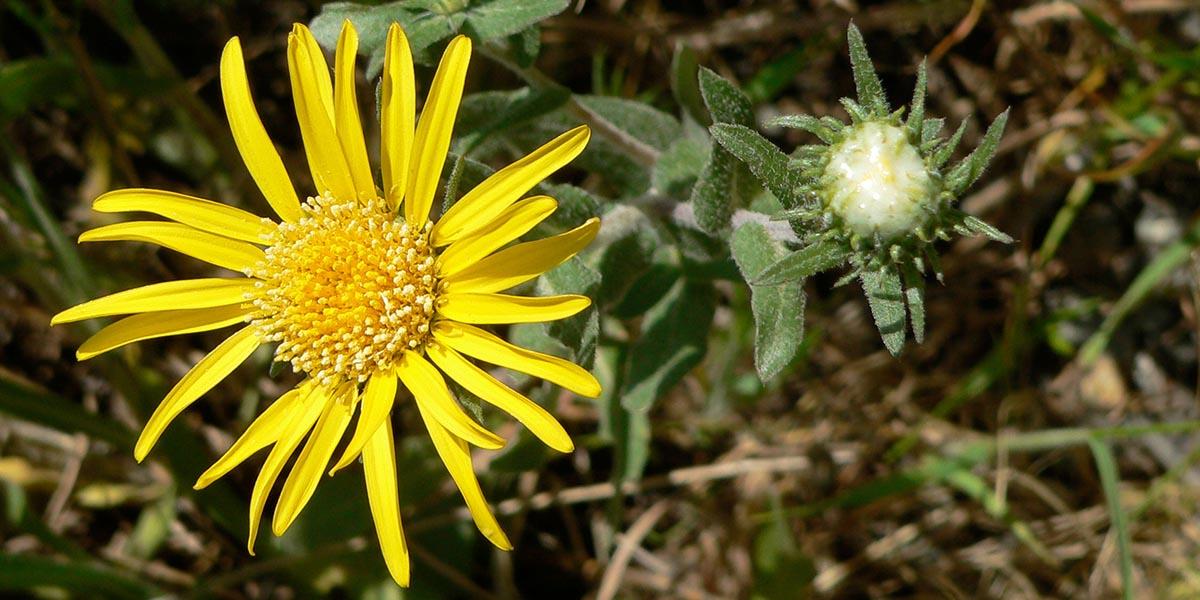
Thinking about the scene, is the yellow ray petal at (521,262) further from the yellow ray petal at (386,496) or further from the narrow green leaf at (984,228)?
the narrow green leaf at (984,228)

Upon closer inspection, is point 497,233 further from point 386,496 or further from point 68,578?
point 68,578

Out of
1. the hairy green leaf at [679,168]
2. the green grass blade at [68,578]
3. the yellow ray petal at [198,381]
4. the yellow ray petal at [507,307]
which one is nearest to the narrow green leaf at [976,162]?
the yellow ray petal at [507,307]

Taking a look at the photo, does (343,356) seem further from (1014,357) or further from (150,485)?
(1014,357)

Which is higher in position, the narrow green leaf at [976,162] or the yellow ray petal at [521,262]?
the yellow ray petal at [521,262]

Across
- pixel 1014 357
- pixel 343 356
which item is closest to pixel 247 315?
pixel 343 356

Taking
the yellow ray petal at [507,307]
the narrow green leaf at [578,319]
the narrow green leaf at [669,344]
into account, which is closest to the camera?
the yellow ray petal at [507,307]

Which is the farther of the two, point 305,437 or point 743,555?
point 743,555
